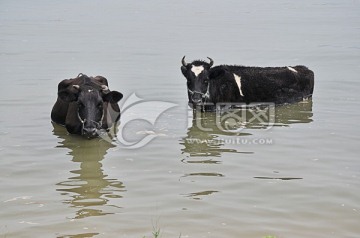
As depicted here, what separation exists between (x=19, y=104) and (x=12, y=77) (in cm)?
451

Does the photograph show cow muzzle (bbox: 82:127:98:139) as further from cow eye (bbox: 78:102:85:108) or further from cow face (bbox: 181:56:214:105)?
cow face (bbox: 181:56:214:105)

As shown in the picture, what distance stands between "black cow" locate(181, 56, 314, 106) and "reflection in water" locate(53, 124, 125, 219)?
3199 mm

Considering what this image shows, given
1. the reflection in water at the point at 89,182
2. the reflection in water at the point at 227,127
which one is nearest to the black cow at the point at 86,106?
the reflection in water at the point at 89,182

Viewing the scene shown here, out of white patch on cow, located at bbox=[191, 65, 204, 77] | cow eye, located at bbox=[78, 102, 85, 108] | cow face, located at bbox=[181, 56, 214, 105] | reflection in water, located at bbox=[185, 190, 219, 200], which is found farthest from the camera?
white patch on cow, located at bbox=[191, 65, 204, 77]

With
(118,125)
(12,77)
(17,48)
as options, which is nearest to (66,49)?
(17,48)

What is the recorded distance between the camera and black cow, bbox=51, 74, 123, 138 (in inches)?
479

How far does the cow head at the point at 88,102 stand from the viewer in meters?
12.1

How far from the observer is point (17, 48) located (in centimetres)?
2783

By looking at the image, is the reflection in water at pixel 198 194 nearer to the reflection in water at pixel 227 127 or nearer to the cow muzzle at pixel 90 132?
the reflection in water at pixel 227 127

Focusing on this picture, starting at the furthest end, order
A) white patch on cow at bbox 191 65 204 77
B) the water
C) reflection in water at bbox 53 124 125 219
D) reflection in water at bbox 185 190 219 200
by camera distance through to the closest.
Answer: white patch on cow at bbox 191 65 204 77 → reflection in water at bbox 185 190 219 200 → reflection in water at bbox 53 124 125 219 → the water

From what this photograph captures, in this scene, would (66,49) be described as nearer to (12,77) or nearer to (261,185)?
(12,77)

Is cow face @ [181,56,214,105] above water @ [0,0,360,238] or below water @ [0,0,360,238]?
above

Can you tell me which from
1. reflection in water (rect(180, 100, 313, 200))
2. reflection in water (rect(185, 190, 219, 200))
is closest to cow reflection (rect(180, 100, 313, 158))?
reflection in water (rect(180, 100, 313, 200))

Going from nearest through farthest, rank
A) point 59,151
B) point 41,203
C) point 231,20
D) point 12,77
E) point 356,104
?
point 41,203
point 59,151
point 356,104
point 12,77
point 231,20
